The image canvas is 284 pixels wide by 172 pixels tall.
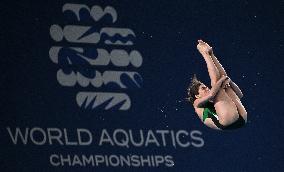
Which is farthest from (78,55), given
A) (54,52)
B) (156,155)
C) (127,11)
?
(156,155)

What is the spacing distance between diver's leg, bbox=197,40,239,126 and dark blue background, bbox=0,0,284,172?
1.10ft

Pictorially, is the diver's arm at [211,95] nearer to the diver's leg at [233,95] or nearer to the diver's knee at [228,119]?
the diver's leg at [233,95]

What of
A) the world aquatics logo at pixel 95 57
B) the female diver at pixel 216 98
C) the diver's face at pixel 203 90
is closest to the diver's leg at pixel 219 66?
the female diver at pixel 216 98

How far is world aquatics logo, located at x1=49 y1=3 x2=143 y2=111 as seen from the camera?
22.7 ft

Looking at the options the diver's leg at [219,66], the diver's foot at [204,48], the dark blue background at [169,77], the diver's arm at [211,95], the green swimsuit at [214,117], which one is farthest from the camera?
the diver's foot at [204,48]

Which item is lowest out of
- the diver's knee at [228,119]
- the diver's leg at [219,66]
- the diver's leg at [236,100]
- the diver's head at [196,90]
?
the diver's knee at [228,119]

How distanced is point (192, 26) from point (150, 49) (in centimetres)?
52

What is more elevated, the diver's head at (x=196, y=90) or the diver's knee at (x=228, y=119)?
the diver's head at (x=196, y=90)

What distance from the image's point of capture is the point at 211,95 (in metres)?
6.62

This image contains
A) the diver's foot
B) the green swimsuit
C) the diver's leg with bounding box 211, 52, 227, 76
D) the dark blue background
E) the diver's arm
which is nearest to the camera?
the diver's arm

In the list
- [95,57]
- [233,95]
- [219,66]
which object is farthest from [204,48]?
[95,57]

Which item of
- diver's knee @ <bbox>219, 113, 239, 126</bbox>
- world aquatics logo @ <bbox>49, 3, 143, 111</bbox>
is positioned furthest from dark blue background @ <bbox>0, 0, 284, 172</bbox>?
diver's knee @ <bbox>219, 113, 239, 126</bbox>

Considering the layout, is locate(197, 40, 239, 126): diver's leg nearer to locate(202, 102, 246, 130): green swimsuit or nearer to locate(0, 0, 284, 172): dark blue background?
locate(202, 102, 246, 130): green swimsuit

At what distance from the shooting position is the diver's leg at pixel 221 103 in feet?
22.0
